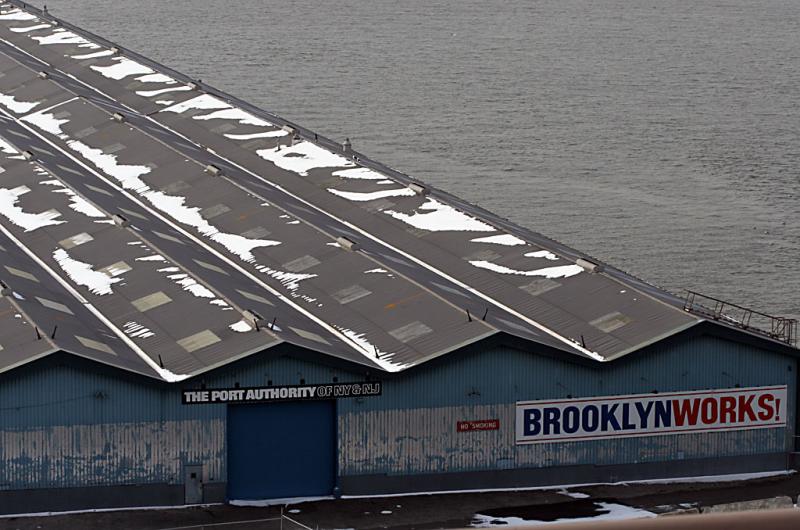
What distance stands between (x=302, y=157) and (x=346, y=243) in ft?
71.9

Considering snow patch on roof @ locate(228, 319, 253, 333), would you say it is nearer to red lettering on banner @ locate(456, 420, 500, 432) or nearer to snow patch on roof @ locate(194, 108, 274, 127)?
red lettering on banner @ locate(456, 420, 500, 432)

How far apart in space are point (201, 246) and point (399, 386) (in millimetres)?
21513

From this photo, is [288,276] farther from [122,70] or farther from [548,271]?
[122,70]

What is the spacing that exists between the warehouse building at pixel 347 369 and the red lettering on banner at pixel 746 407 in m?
0.07

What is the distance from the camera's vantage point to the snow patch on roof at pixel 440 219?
62.2 meters

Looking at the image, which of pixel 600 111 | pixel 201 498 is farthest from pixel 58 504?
pixel 600 111

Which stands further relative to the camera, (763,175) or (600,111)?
(600,111)

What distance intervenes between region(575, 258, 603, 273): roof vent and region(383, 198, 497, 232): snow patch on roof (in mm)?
8163

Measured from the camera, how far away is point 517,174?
10281 cm

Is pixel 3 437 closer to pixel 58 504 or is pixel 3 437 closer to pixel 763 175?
pixel 58 504

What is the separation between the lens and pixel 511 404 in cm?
4309

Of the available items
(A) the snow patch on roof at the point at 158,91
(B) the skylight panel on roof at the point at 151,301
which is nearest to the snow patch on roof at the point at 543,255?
(B) the skylight panel on roof at the point at 151,301

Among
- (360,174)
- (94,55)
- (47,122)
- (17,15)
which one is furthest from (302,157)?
(17,15)

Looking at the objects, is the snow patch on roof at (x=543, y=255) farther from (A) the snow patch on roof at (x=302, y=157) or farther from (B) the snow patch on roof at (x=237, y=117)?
(B) the snow patch on roof at (x=237, y=117)
